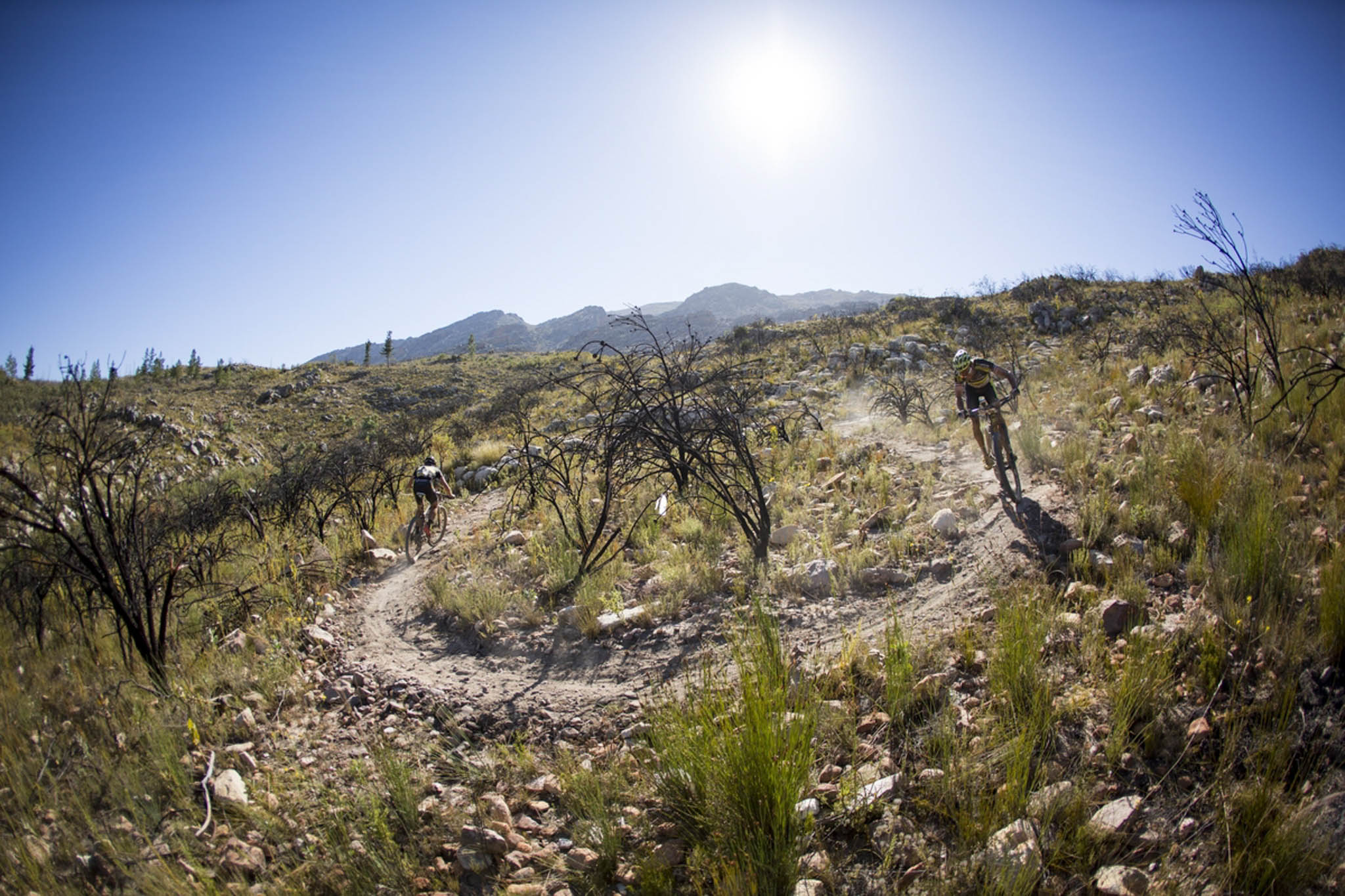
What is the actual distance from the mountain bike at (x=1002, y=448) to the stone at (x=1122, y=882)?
15.4ft

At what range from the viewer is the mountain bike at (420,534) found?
29.0ft

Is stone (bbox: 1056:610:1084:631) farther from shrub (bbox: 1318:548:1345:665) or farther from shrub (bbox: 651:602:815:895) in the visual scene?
shrub (bbox: 651:602:815:895)

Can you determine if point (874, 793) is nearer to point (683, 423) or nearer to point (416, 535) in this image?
point (683, 423)

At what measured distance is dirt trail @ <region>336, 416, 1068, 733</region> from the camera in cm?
425

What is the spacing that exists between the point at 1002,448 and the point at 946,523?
58.0 inches

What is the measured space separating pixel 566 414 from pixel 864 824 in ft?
57.6

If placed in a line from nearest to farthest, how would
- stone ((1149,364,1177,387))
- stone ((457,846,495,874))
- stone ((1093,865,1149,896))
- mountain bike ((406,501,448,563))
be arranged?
stone ((1093,865,1149,896)) → stone ((457,846,495,874)) → stone ((1149,364,1177,387)) → mountain bike ((406,501,448,563))

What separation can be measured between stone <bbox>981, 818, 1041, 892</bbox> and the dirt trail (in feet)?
4.99

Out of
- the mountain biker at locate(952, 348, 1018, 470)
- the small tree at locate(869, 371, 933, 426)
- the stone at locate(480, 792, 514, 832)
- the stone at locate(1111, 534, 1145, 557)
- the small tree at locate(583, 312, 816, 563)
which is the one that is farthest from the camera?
the small tree at locate(869, 371, 933, 426)

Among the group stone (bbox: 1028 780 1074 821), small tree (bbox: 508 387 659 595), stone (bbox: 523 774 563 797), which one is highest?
small tree (bbox: 508 387 659 595)

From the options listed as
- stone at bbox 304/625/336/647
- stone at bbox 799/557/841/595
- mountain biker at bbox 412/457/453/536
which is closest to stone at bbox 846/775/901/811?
stone at bbox 799/557/841/595

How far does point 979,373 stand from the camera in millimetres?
7012

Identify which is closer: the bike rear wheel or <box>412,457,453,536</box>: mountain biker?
the bike rear wheel

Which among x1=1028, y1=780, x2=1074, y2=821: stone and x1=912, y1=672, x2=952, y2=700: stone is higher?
x1=912, y1=672, x2=952, y2=700: stone
